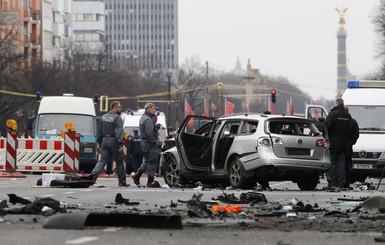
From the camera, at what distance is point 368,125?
33438mm

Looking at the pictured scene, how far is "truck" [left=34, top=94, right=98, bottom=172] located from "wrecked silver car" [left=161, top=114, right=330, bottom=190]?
19825mm

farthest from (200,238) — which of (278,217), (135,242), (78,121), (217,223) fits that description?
(78,121)

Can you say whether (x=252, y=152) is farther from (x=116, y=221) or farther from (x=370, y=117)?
(x=116, y=221)

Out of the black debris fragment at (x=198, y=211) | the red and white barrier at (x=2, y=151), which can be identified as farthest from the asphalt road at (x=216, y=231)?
the red and white barrier at (x=2, y=151)

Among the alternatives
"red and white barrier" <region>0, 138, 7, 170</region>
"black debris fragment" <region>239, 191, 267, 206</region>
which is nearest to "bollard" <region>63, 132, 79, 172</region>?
"red and white barrier" <region>0, 138, 7, 170</region>

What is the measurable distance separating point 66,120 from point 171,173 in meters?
20.0

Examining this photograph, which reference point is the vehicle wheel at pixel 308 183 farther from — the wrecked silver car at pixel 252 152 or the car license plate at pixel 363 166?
the car license plate at pixel 363 166

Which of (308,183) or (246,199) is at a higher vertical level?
(246,199)

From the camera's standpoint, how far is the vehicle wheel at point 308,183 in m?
26.7

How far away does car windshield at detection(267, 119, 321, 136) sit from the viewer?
25.9m

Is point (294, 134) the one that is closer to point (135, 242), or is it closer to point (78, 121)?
point (135, 242)

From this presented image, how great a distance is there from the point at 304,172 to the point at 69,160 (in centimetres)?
1344

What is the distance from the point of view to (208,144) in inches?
1046

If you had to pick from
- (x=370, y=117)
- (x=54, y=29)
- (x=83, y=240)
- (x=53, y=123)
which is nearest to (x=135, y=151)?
(x=53, y=123)
